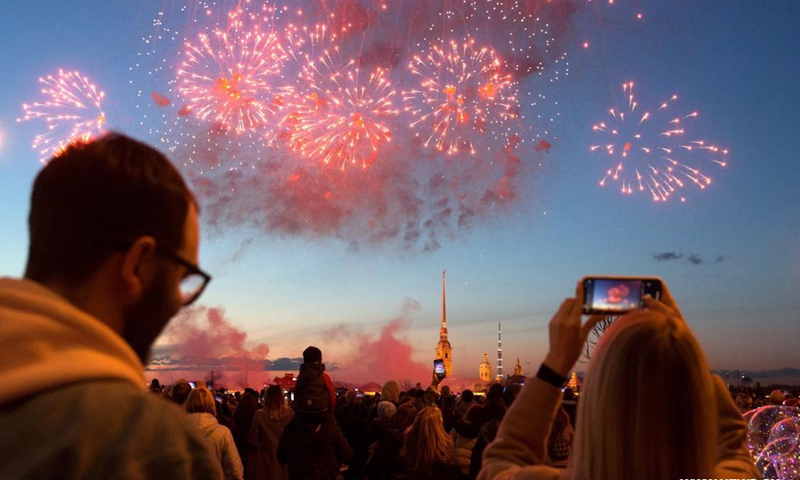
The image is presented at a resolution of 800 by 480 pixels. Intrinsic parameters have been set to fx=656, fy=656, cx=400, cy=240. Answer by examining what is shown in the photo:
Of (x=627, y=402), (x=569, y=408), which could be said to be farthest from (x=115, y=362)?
(x=569, y=408)

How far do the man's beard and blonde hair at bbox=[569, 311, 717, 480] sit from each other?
1.15m

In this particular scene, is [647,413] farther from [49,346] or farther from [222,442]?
[222,442]

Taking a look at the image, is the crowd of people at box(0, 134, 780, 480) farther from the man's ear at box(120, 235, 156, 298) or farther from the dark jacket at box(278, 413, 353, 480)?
the dark jacket at box(278, 413, 353, 480)

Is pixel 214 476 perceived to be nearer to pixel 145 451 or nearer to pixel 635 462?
pixel 145 451

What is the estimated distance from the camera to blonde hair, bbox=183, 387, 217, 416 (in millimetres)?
7180

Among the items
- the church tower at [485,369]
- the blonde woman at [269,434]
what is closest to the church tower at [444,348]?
the church tower at [485,369]

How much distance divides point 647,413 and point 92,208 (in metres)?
1.45

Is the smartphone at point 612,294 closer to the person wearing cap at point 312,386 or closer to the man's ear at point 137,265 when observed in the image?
the man's ear at point 137,265

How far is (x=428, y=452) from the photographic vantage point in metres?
6.52

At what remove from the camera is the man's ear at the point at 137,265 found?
1353mm

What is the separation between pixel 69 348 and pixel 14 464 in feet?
0.66

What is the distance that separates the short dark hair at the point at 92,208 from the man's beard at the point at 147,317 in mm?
95

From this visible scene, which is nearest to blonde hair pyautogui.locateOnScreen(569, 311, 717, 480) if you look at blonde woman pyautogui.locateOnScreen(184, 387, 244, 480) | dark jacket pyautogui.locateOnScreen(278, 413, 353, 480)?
blonde woman pyautogui.locateOnScreen(184, 387, 244, 480)

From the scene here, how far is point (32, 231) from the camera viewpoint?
1.38m
